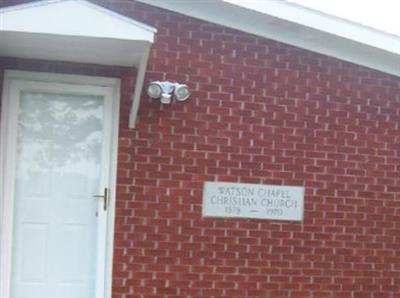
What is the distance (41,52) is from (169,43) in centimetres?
120

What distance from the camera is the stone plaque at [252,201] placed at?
608 cm

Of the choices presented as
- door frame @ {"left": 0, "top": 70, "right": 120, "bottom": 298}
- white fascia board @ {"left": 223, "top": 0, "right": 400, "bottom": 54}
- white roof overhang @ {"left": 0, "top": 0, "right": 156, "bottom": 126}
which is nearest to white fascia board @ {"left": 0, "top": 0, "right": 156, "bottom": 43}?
white roof overhang @ {"left": 0, "top": 0, "right": 156, "bottom": 126}

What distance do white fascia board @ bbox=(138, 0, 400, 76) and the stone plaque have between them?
1.44m

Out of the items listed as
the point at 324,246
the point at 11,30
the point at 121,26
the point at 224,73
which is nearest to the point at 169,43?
the point at 224,73

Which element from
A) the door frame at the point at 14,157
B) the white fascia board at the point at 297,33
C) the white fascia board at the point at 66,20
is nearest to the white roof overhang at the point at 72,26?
the white fascia board at the point at 66,20

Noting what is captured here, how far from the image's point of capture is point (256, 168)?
6.20 metres

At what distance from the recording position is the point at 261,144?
6219 millimetres

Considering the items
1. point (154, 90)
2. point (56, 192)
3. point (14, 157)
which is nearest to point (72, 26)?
point (154, 90)

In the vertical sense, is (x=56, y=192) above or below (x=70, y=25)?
below

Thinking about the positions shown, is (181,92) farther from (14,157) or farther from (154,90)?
(14,157)

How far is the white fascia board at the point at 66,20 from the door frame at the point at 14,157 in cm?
96

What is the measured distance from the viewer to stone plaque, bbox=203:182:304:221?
6.08m

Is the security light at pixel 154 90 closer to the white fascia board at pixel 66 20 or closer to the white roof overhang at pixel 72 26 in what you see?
the white roof overhang at pixel 72 26

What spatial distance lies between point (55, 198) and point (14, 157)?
53 cm
